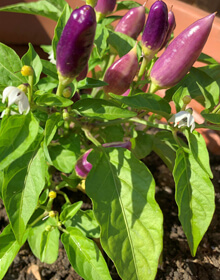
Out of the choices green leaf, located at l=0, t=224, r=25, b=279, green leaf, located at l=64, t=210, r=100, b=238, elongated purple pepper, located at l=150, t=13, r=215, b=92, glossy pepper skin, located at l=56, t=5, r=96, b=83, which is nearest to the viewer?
glossy pepper skin, located at l=56, t=5, r=96, b=83

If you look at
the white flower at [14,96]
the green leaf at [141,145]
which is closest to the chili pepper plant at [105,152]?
the white flower at [14,96]

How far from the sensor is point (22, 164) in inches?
25.0

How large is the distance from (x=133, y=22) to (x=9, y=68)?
353 millimetres

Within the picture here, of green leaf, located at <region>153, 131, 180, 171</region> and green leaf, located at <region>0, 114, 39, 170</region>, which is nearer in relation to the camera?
green leaf, located at <region>0, 114, 39, 170</region>

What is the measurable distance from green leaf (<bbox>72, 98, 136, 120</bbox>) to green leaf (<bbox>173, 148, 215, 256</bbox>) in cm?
16

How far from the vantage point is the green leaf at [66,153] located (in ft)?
2.46

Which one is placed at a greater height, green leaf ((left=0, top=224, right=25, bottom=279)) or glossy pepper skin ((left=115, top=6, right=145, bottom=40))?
glossy pepper skin ((left=115, top=6, right=145, bottom=40))

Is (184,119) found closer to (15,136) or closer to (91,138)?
(91,138)

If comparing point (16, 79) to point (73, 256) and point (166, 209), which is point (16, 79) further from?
point (166, 209)

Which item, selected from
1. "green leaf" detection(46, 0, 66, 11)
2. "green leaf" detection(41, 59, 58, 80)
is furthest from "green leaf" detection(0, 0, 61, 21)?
"green leaf" detection(41, 59, 58, 80)

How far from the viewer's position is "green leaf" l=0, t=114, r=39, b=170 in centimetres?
54

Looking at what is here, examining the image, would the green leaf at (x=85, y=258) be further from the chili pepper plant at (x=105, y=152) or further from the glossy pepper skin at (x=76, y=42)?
the glossy pepper skin at (x=76, y=42)

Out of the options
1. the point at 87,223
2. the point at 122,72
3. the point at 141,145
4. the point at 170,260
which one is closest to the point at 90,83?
the point at 122,72

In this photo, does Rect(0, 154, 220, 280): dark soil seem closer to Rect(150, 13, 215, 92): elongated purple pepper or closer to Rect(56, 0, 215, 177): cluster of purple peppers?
Rect(56, 0, 215, 177): cluster of purple peppers
